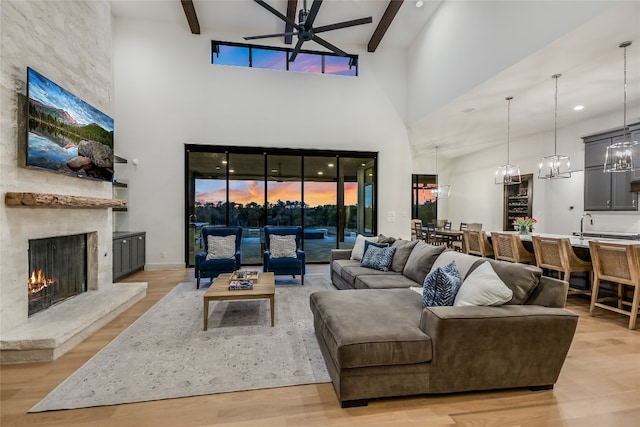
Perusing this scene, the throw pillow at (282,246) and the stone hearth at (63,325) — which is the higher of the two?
the throw pillow at (282,246)

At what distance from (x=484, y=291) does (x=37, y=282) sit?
4378 millimetres

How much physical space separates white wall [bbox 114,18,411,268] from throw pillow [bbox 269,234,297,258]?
2.45 m

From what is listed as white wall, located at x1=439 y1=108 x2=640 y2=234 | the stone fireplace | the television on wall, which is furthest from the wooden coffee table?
white wall, located at x1=439 y1=108 x2=640 y2=234

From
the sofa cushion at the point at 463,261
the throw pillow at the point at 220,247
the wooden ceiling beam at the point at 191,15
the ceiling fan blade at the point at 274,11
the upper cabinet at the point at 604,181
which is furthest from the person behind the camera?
the wooden ceiling beam at the point at 191,15

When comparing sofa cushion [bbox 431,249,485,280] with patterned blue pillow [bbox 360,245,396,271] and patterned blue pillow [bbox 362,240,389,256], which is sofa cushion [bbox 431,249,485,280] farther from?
patterned blue pillow [bbox 362,240,389,256]

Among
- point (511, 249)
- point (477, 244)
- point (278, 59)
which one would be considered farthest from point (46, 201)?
point (477, 244)

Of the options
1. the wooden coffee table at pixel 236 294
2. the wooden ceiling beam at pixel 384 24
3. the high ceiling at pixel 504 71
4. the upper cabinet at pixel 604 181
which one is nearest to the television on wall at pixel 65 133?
the wooden coffee table at pixel 236 294

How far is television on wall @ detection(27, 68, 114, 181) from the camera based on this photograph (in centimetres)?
300

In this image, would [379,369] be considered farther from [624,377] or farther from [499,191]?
[499,191]

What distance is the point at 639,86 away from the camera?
4.66 m

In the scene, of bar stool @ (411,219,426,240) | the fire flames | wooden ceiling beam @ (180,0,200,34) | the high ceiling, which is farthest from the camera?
bar stool @ (411,219,426,240)

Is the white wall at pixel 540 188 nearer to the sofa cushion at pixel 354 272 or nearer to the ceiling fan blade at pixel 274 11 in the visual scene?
the sofa cushion at pixel 354 272

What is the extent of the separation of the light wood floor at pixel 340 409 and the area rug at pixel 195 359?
10 cm

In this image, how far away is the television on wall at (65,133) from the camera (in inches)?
118
